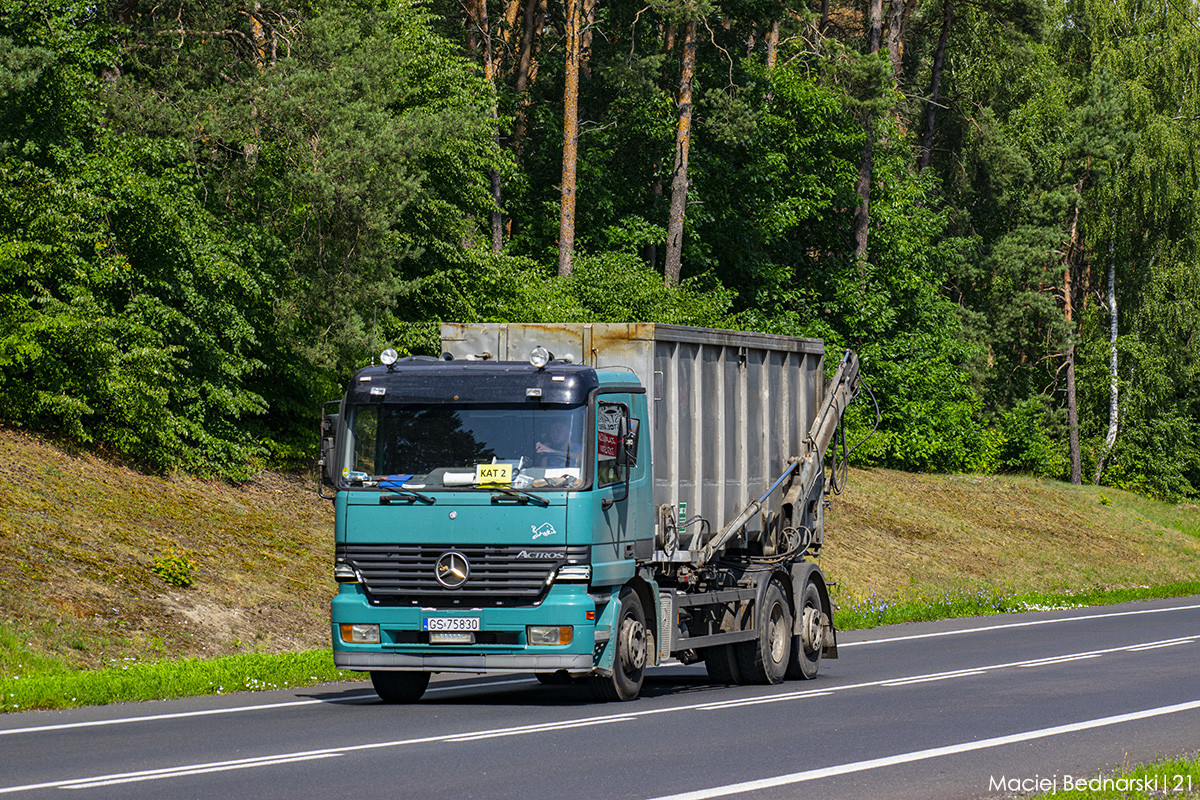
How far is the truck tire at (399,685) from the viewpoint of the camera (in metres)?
14.3

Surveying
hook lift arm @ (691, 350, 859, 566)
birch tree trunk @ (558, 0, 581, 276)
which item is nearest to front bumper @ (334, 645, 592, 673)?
hook lift arm @ (691, 350, 859, 566)

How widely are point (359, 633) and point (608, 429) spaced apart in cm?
283

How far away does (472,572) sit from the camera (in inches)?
512

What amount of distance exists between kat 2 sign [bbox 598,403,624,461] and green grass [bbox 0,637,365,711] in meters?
4.86

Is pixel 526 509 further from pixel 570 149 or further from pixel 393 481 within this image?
pixel 570 149

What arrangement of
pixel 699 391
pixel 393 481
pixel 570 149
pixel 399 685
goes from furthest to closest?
pixel 570 149 < pixel 699 391 < pixel 399 685 < pixel 393 481

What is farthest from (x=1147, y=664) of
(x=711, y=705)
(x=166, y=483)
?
(x=166, y=483)

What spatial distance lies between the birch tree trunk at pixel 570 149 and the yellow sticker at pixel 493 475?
26901 mm

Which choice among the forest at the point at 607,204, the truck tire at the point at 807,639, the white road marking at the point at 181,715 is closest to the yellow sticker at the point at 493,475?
the white road marking at the point at 181,715

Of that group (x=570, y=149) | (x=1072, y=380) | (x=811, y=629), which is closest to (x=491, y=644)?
(x=811, y=629)

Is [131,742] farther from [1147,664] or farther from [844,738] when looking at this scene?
[1147,664]

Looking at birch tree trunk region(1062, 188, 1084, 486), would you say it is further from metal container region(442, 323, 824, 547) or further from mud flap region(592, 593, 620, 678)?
mud flap region(592, 593, 620, 678)

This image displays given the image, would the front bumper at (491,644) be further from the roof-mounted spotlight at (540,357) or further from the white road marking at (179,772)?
the white road marking at (179,772)

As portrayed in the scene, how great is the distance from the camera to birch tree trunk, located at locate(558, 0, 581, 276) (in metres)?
39.8
